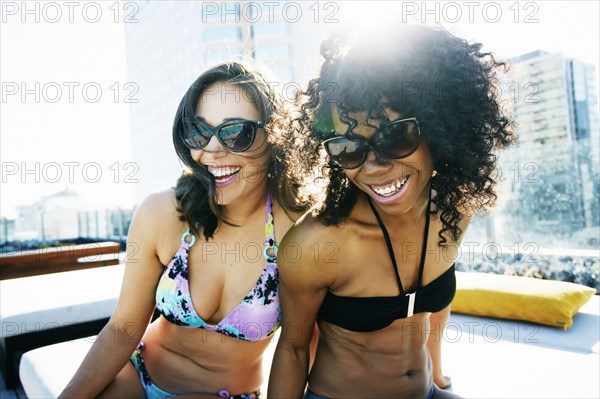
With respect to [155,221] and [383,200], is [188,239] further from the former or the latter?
[383,200]

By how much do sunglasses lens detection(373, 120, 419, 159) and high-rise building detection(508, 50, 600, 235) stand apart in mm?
4091

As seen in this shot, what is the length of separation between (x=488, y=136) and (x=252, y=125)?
0.83 meters

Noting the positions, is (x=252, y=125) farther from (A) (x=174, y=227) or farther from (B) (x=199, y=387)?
(B) (x=199, y=387)

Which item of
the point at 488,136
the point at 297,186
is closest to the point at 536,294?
the point at 488,136

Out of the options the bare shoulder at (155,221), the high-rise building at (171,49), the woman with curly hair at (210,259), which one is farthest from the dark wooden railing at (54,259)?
the high-rise building at (171,49)

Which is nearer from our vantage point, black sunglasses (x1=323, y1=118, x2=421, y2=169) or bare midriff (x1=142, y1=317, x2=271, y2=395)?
black sunglasses (x1=323, y1=118, x2=421, y2=169)

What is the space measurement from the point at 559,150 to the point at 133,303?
5.03m

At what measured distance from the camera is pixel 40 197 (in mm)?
11852


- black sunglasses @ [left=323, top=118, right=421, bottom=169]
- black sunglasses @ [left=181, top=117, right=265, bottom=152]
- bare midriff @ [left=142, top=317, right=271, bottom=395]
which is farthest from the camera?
bare midriff @ [left=142, top=317, right=271, bottom=395]

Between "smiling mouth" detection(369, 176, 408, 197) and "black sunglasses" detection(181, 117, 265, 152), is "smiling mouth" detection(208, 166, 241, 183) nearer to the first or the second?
"black sunglasses" detection(181, 117, 265, 152)

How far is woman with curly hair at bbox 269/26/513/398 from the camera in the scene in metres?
1.19

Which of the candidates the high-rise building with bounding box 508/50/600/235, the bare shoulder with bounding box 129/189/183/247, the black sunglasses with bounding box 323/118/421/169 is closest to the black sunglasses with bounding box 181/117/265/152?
the bare shoulder with bounding box 129/189/183/247

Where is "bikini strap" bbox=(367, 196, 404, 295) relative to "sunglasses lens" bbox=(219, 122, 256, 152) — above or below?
below

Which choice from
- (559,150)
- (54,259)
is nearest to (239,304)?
(559,150)
